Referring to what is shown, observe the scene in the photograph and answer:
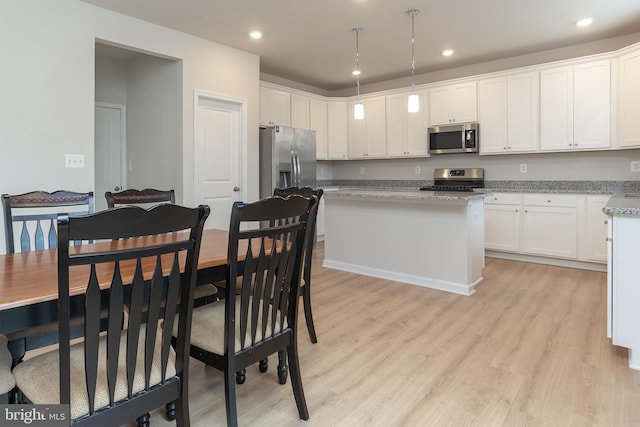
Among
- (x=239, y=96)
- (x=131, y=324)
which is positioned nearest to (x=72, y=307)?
(x=131, y=324)

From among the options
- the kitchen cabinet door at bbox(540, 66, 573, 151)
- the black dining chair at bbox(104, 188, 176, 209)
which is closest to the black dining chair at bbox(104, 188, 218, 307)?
the black dining chair at bbox(104, 188, 176, 209)

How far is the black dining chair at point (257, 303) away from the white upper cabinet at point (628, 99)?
410 centimetres

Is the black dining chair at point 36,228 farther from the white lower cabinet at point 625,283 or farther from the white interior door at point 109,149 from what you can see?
the white lower cabinet at point 625,283

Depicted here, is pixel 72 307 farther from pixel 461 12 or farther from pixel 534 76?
pixel 534 76

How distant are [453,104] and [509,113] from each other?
0.75m

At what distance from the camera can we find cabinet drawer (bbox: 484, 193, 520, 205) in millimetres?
4747

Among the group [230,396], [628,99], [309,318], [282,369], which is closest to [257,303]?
[230,396]

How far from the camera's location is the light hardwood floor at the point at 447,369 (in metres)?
1.74

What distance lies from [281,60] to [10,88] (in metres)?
3.06

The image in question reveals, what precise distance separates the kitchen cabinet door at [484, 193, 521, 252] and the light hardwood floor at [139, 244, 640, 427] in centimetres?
142

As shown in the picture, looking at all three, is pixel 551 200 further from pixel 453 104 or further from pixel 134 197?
pixel 134 197

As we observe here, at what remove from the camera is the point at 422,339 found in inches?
101

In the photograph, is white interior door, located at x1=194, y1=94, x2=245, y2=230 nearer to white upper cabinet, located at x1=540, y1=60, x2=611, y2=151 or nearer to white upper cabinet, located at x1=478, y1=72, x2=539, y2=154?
white upper cabinet, located at x1=478, y1=72, x2=539, y2=154

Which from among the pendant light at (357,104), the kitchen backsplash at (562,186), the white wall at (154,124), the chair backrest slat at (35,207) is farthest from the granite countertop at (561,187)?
the chair backrest slat at (35,207)
